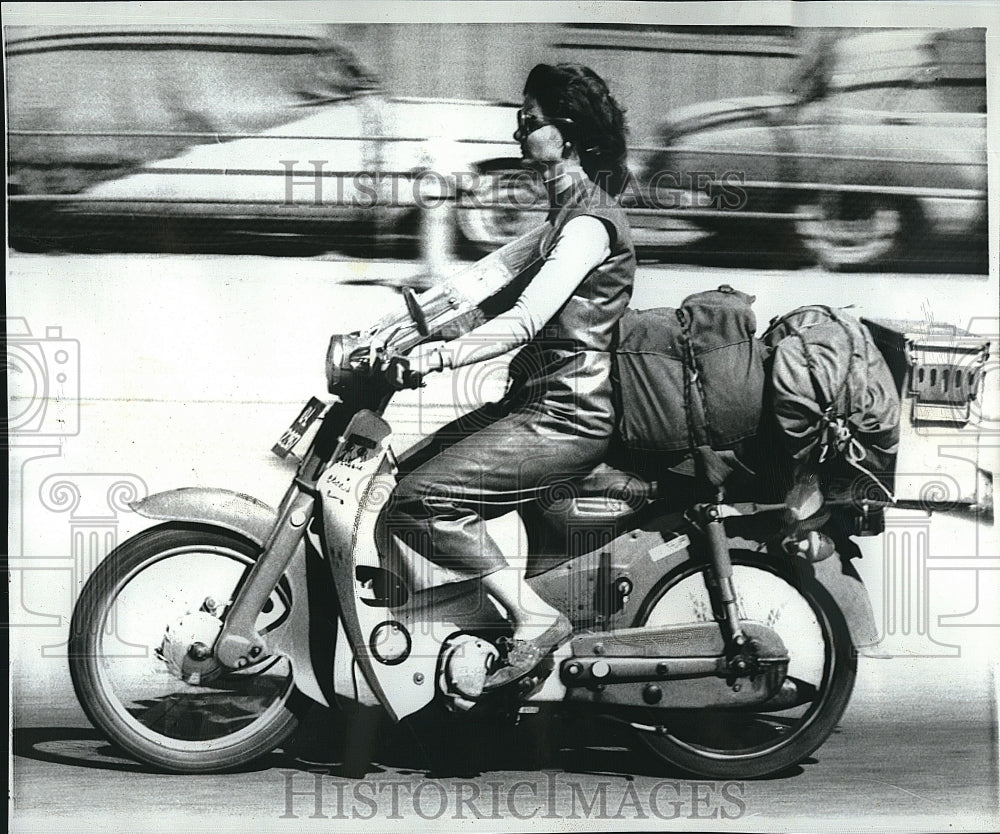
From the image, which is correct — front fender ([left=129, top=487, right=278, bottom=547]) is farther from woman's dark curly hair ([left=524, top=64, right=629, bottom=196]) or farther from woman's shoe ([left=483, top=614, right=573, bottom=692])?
woman's dark curly hair ([left=524, top=64, right=629, bottom=196])

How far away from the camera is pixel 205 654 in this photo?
253cm

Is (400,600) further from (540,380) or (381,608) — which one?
(540,380)

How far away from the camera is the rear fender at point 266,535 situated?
2525 mm

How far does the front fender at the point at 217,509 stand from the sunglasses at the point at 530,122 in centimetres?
119

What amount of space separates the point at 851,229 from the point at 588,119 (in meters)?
0.76

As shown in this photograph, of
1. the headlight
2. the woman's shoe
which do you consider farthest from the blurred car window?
the woman's shoe

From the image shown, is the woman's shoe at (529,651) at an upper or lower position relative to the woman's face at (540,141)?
lower

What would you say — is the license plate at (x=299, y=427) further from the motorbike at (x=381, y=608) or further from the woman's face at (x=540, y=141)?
the woman's face at (x=540, y=141)

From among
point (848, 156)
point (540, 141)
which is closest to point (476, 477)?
point (540, 141)

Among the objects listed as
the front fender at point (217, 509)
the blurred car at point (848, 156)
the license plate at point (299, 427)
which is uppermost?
the blurred car at point (848, 156)

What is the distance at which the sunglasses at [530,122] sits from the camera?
2531mm

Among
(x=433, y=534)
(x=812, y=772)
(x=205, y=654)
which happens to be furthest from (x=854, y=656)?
(x=205, y=654)

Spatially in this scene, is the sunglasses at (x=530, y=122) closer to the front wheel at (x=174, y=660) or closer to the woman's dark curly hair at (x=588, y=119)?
the woman's dark curly hair at (x=588, y=119)

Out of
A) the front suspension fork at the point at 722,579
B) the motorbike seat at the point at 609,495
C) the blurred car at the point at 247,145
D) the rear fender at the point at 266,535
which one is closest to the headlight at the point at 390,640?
the rear fender at the point at 266,535
